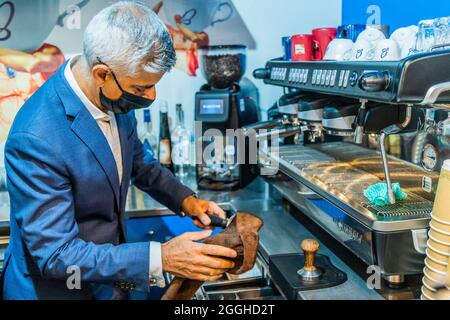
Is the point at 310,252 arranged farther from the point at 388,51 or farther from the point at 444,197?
the point at 388,51

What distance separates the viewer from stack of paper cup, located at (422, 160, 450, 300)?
3.25 feet

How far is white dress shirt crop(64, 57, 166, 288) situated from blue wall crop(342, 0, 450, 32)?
1090mm

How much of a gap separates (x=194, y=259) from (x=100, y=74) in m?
0.50

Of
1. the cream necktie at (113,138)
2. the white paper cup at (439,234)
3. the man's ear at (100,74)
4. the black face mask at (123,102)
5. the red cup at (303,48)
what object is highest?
the red cup at (303,48)

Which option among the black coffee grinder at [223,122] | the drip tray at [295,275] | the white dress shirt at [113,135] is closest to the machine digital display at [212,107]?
the black coffee grinder at [223,122]

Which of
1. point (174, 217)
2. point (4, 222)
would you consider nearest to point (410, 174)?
point (174, 217)

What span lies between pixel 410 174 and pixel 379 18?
807mm

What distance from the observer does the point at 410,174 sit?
1453 millimetres

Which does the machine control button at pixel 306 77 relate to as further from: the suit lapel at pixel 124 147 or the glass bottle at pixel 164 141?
the glass bottle at pixel 164 141

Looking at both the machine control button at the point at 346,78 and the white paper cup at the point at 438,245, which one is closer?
the white paper cup at the point at 438,245

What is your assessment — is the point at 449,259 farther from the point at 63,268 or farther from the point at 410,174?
the point at 63,268

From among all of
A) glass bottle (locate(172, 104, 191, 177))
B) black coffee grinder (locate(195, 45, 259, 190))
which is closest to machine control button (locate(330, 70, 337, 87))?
black coffee grinder (locate(195, 45, 259, 190))

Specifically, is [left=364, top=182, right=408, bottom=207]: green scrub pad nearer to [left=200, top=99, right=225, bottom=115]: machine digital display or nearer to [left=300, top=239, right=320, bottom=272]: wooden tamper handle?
[left=300, top=239, right=320, bottom=272]: wooden tamper handle

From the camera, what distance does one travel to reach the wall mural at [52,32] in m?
2.18
